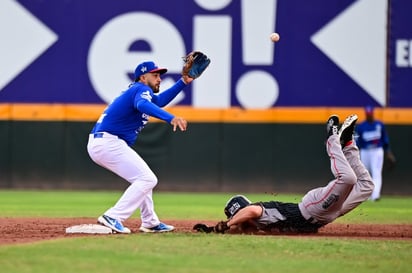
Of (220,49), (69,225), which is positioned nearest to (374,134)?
(220,49)

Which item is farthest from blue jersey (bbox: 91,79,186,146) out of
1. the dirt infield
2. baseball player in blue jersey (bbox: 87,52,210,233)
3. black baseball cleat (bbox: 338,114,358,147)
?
black baseball cleat (bbox: 338,114,358,147)

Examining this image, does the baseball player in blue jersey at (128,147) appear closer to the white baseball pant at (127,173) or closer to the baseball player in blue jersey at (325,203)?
the white baseball pant at (127,173)

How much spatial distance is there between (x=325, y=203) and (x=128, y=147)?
6.73 feet

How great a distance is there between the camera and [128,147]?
973 cm

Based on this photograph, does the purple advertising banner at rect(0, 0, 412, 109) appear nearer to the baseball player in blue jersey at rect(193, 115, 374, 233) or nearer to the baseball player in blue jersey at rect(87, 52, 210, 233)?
the baseball player in blue jersey at rect(87, 52, 210, 233)

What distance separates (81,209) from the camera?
47.3ft

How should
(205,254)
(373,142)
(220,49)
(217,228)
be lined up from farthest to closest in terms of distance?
(220,49)
(373,142)
(217,228)
(205,254)

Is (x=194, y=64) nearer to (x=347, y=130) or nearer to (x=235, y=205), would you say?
(x=235, y=205)

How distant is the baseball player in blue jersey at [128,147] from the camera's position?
368 inches

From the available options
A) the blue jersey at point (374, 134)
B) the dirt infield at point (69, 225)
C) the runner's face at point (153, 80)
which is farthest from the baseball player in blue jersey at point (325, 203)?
the blue jersey at point (374, 134)

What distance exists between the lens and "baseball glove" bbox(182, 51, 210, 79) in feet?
34.3

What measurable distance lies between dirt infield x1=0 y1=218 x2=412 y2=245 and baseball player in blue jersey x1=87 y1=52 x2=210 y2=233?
385 mm

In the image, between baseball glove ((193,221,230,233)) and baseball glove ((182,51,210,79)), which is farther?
baseball glove ((182,51,210,79))

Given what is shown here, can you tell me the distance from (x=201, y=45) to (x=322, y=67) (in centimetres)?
258
